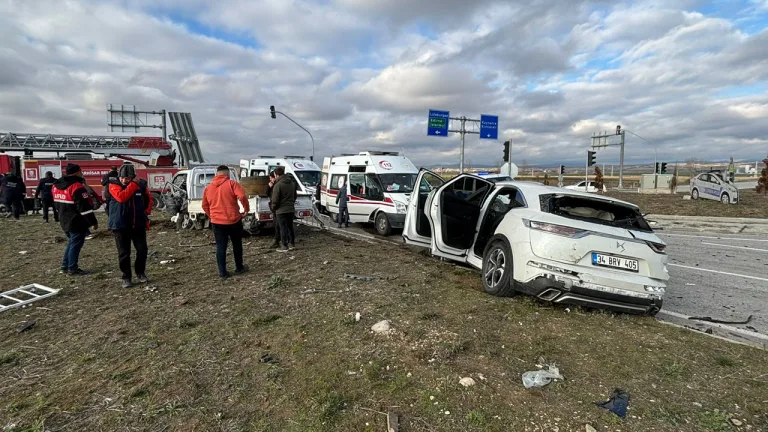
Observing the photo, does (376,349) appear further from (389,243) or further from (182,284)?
(389,243)

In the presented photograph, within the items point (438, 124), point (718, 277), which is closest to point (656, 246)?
point (718, 277)

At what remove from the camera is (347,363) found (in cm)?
335

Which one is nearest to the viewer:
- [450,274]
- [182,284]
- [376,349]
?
[376,349]

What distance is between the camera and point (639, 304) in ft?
14.6

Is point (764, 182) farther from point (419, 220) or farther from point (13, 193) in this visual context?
point (13, 193)

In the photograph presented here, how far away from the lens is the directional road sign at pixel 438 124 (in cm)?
2772

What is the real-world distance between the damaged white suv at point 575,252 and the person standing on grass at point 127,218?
4.87 metres

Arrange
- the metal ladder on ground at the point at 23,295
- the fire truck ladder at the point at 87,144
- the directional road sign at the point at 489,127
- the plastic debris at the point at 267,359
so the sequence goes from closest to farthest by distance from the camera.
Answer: the plastic debris at the point at 267,359 < the metal ladder on ground at the point at 23,295 < the fire truck ladder at the point at 87,144 < the directional road sign at the point at 489,127

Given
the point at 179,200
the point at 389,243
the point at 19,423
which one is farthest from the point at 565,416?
the point at 179,200

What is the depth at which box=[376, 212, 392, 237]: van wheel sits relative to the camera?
→ 1154cm

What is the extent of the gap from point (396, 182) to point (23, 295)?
28.1 ft

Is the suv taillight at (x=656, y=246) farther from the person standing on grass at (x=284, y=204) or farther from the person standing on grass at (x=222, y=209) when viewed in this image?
the person standing on grass at (x=284, y=204)

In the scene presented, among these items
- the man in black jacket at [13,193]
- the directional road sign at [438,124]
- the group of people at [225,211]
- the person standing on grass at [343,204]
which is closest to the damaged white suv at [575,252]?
the group of people at [225,211]

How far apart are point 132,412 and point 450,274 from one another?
184 inches
